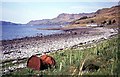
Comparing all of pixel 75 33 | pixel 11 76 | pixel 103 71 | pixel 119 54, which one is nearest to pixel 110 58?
pixel 119 54

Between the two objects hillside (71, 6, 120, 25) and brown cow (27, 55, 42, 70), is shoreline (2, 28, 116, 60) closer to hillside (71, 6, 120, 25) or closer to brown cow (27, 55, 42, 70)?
hillside (71, 6, 120, 25)

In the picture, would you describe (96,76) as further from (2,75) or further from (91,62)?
(2,75)

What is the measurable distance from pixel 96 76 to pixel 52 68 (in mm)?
1102

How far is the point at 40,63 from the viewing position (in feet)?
20.7

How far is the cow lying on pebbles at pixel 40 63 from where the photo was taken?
632 cm

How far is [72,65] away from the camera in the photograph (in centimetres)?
643

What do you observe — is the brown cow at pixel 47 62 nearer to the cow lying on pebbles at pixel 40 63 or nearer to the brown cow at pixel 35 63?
the cow lying on pebbles at pixel 40 63

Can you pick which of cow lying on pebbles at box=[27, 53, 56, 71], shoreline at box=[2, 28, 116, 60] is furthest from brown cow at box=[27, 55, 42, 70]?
shoreline at box=[2, 28, 116, 60]

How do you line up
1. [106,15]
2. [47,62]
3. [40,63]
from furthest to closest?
[106,15]
[47,62]
[40,63]

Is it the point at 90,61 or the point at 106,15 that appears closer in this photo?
the point at 90,61

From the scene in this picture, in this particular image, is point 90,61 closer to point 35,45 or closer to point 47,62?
point 47,62

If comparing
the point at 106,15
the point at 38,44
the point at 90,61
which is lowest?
the point at 38,44

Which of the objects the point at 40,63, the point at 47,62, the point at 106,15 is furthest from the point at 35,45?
the point at 40,63

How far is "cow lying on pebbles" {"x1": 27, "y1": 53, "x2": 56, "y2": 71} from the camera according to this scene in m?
6.32
